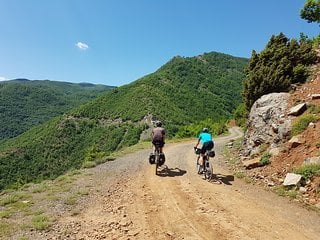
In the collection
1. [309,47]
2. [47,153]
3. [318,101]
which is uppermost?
[309,47]

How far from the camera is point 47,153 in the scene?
114938 mm

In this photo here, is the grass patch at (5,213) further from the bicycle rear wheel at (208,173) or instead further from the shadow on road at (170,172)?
the bicycle rear wheel at (208,173)

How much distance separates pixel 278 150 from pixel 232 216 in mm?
7051

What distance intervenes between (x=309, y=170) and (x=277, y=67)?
10.8 meters

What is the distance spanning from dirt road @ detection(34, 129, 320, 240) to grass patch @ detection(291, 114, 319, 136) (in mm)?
3976

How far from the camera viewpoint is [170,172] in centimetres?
1619

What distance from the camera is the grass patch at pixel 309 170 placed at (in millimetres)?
12453

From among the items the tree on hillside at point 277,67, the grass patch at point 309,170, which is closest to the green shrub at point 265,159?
the grass patch at point 309,170

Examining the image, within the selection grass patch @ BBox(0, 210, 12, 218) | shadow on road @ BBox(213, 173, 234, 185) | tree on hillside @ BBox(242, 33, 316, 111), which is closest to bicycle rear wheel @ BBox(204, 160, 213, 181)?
shadow on road @ BBox(213, 173, 234, 185)

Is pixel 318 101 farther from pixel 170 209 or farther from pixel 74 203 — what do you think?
pixel 74 203

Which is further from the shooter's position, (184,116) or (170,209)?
(184,116)

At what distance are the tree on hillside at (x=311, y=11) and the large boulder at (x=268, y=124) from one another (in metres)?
19.5

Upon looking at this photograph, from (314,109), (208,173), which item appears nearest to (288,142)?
(314,109)

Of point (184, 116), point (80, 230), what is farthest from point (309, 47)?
point (184, 116)
